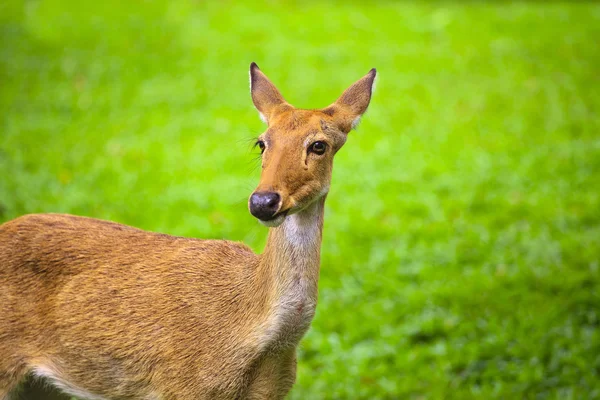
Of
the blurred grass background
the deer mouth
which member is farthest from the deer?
the blurred grass background

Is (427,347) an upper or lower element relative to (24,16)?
lower

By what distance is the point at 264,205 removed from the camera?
2939mm

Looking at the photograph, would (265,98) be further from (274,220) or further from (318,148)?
(274,220)

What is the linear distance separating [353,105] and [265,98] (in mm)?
410

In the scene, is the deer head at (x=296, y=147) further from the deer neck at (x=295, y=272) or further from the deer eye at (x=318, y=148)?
the deer neck at (x=295, y=272)

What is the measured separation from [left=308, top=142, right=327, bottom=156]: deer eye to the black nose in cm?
39

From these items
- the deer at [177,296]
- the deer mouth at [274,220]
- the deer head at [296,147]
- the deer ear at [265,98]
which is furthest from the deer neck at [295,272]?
the deer ear at [265,98]

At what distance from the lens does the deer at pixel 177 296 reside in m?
3.35

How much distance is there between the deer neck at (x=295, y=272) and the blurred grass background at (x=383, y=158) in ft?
2.88

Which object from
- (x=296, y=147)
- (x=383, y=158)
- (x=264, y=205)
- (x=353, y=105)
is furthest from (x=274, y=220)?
(x=383, y=158)

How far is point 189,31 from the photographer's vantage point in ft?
42.5

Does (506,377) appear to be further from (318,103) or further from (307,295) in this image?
(318,103)

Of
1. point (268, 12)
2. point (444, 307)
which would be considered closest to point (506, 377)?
point (444, 307)

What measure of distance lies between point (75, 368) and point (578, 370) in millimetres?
3701
